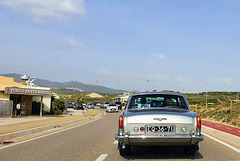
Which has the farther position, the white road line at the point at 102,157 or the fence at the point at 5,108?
the fence at the point at 5,108

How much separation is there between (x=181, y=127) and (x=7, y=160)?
422 cm

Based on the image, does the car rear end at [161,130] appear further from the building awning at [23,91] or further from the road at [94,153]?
the building awning at [23,91]

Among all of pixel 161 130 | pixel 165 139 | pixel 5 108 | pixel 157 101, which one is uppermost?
pixel 157 101

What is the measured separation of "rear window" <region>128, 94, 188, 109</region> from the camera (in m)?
7.61

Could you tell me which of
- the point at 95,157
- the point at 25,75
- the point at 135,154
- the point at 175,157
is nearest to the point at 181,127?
the point at 175,157

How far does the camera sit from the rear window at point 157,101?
7.61m

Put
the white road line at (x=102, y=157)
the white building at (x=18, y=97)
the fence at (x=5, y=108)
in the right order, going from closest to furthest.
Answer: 1. the white road line at (x=102, y=157)
2. the fence at (x=5, y=108)
3. the white building at (x=18, y=97)

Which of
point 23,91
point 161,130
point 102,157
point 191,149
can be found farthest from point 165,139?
point 23,91

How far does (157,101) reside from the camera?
26.4 ft

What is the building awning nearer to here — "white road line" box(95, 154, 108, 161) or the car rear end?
"white road line" box(95, 154, 108, 161)

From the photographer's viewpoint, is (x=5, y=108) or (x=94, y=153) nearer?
(x=94, y=153)

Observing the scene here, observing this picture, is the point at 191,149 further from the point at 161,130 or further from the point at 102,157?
the point at 102,157

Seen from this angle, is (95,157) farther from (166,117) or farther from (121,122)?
(166,117)

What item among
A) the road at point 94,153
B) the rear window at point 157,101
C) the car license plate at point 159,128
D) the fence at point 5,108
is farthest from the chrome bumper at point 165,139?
the fence at point 5,108
